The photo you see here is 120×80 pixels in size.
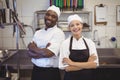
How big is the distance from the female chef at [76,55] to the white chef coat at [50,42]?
0.08 m

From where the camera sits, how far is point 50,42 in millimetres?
1936

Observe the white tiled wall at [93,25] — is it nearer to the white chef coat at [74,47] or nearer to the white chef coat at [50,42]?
the white chef coat at [50,42]

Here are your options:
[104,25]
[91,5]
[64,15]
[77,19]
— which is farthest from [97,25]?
[77,19]

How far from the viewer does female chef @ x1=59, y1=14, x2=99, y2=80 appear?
181 cm

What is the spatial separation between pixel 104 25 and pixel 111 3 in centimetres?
30

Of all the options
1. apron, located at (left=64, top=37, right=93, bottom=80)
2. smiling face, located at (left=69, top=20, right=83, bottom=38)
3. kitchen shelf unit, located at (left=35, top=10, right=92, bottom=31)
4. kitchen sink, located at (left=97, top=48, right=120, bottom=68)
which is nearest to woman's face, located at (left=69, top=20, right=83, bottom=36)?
smiling face, located at (left=69, top=20, right=83, bottom=38)

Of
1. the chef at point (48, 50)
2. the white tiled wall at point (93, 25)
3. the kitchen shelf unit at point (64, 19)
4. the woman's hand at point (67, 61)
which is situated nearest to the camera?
the woman's hand at point (67, 61)

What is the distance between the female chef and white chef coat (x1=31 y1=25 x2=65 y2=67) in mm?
82

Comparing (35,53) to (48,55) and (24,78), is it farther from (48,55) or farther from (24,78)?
(24,78)

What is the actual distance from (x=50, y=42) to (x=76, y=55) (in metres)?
0.27

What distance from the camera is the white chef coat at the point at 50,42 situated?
6.29 feet

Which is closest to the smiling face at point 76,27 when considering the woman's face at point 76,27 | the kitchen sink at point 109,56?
the woman's face at point 76,27

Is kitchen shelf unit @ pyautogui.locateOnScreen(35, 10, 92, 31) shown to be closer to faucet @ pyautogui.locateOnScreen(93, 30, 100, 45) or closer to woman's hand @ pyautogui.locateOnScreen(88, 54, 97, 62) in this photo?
faucet @ pyautogui.locateOnScreen(93, 30, 100, 45)

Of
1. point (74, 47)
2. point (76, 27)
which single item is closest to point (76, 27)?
point (76, 27)
